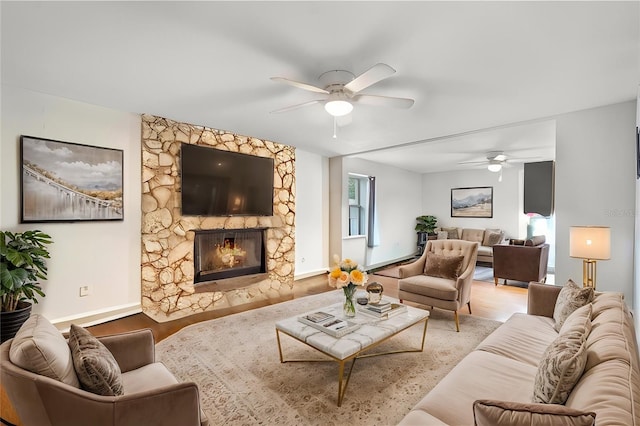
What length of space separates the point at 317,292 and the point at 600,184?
3.84 m

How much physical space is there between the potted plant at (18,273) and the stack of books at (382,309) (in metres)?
2.96

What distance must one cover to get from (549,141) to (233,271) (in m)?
5.48

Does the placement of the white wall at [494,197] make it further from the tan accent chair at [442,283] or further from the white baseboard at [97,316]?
the white baseboard at [97,316]

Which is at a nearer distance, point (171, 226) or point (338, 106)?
point (338, 106)

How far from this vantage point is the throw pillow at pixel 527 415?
33.2 inches

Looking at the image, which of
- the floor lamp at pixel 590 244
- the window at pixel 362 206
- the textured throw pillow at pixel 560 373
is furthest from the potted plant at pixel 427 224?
the textured throw pillow at pixel 560 373

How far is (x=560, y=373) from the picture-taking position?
3.83ft

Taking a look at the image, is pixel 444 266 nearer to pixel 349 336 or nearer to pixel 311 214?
pixel 349 336

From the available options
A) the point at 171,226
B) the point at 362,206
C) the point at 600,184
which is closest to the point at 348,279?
the point at 171,226

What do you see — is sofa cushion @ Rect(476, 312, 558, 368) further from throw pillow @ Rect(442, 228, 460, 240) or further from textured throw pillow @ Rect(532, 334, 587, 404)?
throw pillow @ Rect(442, 228, 460, 240)

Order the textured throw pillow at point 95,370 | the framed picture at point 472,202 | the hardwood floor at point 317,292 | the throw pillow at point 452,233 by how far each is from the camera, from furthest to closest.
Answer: the throw pillow at point 452,233 → the framed picture at point 472,202 → the hardwood floor at point 317,292 → the textured throw pillow at point 95,370

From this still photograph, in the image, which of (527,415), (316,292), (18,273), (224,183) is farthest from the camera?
(316,292)

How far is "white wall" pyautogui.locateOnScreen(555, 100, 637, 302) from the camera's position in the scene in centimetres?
318

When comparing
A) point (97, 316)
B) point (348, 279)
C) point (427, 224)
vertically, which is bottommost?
point (97, 316)
